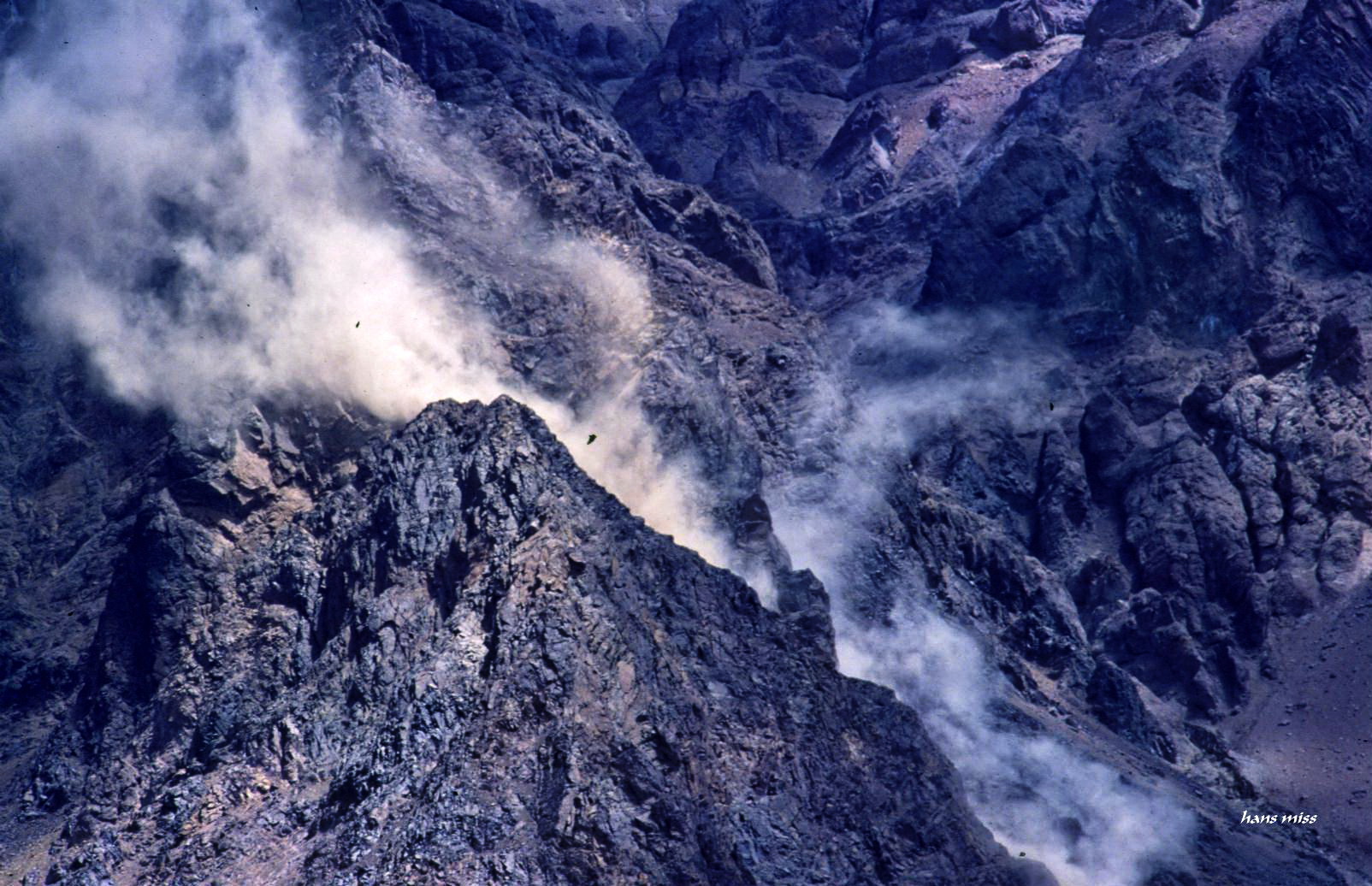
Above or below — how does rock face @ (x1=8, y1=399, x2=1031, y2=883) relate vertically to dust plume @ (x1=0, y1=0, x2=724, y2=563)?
below

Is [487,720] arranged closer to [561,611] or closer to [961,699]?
[561,611]

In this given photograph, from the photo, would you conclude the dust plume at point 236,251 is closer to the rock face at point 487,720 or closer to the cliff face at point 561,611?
the cliff face at point 561,611

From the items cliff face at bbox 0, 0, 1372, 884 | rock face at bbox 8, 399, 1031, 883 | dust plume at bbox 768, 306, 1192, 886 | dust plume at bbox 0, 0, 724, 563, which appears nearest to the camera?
rock face at bbox 8, 399, 1031, 883

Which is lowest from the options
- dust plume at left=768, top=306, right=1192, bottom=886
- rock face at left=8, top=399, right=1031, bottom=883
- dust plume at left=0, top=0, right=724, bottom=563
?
rock face at left=8, top=399, right=1031, bottom=883

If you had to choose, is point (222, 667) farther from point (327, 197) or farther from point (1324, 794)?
point (1324, 794)

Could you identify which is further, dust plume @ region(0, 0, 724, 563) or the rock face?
dust plume @ region(0, 0, 724, 563)

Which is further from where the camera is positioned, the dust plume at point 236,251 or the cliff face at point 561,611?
the dust plume at point 236,251

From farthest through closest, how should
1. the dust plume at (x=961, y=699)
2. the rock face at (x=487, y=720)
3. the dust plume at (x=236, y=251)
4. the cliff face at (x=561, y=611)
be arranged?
the dust plume at (x=236, y=251)
the dust plume at (x=961, y=699)
the cliff face at (x=561, y=611)
the rock face at (x=487, y=720)

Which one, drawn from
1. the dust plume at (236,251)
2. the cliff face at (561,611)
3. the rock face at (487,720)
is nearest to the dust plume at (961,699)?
the cliff face at (561,611)

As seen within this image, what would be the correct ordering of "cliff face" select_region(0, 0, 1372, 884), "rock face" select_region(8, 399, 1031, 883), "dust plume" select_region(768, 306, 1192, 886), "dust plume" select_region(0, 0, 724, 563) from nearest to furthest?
"rock face" select_region(8, 399, 1031, 883)
"cliff face" select_region(0, 0, 1372, 884)
"dust plume" select_region(768, 306, 1192, 886)
"dust plume" select_region(0, 0, 724, 563)

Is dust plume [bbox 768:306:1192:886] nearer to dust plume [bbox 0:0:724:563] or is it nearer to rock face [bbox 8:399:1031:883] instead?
dust plume [bbox 0:0:724:563]

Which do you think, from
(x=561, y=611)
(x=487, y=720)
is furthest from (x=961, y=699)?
(x=487, y=720)

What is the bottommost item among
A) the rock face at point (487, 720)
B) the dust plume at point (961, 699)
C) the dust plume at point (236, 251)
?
the rock face at point (487, 720)

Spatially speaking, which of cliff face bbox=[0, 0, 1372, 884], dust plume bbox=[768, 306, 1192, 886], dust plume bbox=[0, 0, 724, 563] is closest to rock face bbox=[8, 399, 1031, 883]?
cliff face bbox=[0, 0, 1372, 884]
